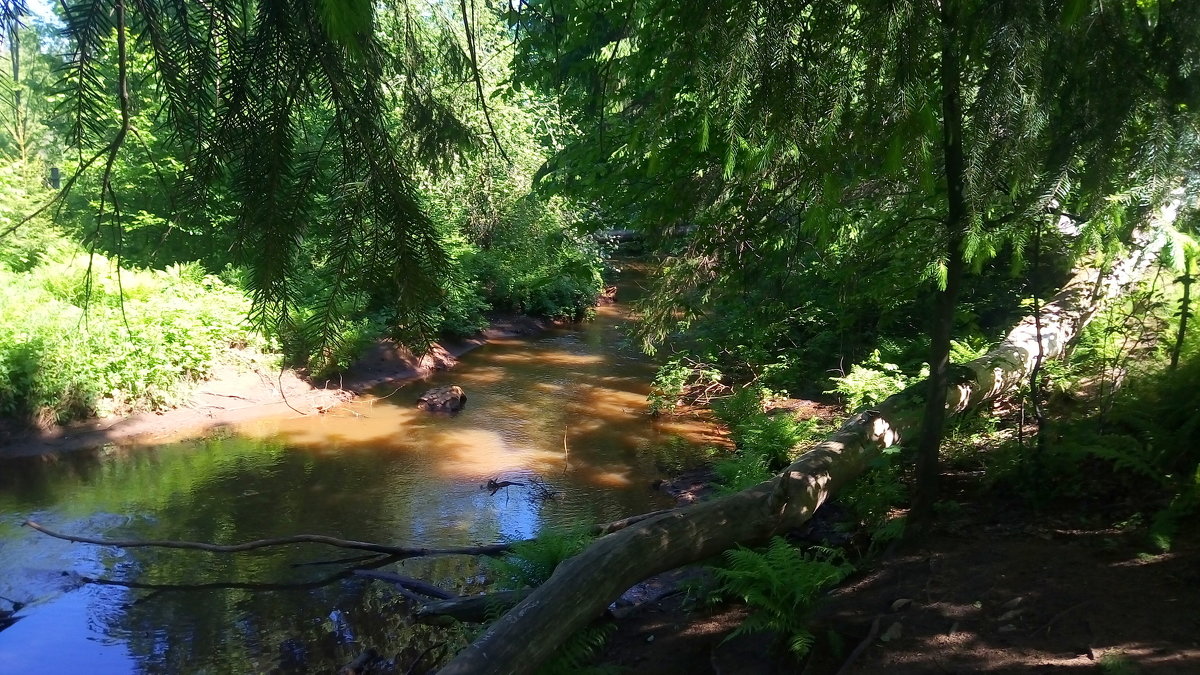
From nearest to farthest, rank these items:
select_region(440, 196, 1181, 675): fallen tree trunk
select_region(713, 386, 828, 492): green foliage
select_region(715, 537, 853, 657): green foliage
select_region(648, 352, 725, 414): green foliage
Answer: select_region(440, 196, 1181, 675): fallen tree trunk < select_region(715, 537, 853, 657): green foliage < select_region(713, 386, 828, 492): green foliage < select_region(648, 352, 725, 414): green foliage

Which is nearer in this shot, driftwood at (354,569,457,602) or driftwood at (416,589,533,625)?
driftwood at (416,589,533,625)

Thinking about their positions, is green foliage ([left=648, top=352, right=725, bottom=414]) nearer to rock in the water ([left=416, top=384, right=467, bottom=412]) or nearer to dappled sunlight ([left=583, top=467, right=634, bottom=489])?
dappled sunlight ([left=583, top=467, right=634, bottom=489])

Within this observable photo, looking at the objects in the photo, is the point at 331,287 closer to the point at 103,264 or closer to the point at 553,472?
the point at 553,472

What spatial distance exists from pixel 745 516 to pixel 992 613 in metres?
1.52

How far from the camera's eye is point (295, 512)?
26.2 feet

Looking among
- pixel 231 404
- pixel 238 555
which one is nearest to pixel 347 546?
pixel 238 555

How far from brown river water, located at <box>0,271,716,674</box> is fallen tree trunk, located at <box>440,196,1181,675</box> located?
6.32 feet

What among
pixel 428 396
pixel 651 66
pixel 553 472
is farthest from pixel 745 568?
pixel 428 396

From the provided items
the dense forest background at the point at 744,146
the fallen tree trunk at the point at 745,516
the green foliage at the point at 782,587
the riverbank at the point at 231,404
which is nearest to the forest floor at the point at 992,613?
the green foliage at the point at 782,587

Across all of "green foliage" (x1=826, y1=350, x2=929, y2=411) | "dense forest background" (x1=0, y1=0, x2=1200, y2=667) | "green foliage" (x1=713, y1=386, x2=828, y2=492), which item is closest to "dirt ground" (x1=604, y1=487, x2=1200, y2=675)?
"dense forest background" (x1=0, y1=0, x2=1200, y2=667)

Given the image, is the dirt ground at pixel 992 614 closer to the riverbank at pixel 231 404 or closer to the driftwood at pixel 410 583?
the driftwood at pixel 410 583

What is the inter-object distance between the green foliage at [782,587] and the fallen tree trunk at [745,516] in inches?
12.7

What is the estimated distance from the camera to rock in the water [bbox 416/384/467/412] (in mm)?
12320

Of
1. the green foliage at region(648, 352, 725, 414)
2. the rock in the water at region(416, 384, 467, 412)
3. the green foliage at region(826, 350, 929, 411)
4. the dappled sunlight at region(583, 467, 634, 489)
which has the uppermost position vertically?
the green foliage at region(826, 350, 929, 411)
